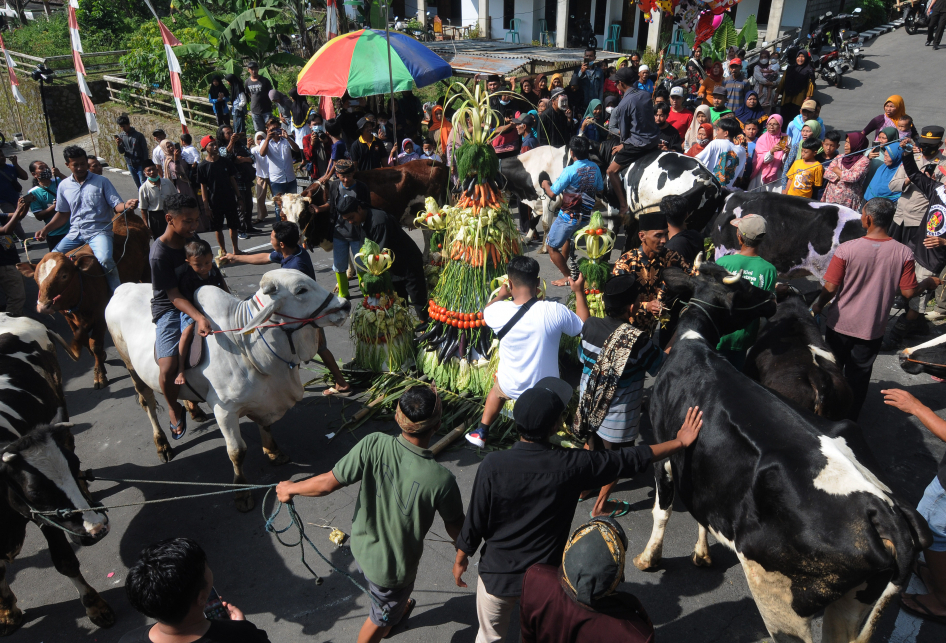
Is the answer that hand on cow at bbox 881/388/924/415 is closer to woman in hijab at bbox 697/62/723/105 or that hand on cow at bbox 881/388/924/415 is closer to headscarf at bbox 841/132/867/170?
headscarf at bbox 841/132/867/170

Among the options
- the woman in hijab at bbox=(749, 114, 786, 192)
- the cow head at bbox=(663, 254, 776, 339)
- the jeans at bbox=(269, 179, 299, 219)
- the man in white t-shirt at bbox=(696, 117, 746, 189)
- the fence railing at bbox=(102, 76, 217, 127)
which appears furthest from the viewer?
the fence railing at bbox=(102, 76, 217, 127)

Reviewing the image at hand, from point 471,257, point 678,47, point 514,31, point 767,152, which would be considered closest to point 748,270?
point 471,257

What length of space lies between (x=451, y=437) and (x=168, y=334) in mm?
2417

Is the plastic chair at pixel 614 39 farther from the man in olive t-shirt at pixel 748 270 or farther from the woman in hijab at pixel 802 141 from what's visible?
the man in olive t-shirt at pixel 748 270

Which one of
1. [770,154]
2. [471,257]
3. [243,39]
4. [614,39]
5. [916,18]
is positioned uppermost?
[916,18]

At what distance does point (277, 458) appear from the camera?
510 cm

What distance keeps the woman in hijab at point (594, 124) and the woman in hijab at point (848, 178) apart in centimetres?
406

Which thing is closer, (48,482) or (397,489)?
(397,489)

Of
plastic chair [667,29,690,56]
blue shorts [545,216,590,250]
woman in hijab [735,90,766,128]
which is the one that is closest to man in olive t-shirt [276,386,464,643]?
blue shorts [545,216,590,250]

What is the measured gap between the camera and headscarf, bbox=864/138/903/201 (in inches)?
258

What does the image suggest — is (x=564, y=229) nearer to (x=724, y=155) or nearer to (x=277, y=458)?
(x=724, y=155)

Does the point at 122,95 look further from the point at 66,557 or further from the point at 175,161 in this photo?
the point at 66,557

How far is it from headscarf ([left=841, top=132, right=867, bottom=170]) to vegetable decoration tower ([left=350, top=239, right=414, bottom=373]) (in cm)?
581

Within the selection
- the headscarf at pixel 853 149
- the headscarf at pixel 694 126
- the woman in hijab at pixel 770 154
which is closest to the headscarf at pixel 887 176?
the headscarf at pixel 853 149
